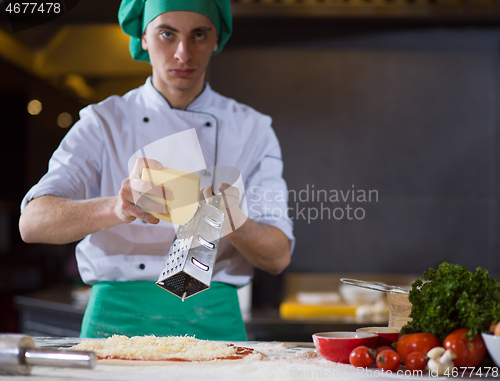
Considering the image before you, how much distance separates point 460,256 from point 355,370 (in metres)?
2.15

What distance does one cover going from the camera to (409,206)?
9.13 feet

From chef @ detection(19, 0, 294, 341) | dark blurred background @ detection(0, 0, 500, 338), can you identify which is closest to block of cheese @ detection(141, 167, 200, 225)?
chef @ detection(19, 0, 294, 341)

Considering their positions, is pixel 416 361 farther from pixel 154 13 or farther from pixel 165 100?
pixel 154 13

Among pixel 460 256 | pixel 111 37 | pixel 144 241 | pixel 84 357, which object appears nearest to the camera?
pixel 84 357

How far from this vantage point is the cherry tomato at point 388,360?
0.85 metres

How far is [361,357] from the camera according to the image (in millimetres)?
872

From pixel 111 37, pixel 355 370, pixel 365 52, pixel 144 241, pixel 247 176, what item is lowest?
pixel 355 370

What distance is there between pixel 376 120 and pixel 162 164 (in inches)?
73.4

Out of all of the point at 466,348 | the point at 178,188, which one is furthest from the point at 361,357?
the point at 178,188

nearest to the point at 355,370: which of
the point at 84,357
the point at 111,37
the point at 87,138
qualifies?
the point at 84,357

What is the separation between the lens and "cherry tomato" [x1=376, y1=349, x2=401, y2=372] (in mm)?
855

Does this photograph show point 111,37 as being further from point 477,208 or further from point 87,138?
point 477,208

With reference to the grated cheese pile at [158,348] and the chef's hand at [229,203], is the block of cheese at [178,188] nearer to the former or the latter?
the chef's hand at [229,203]

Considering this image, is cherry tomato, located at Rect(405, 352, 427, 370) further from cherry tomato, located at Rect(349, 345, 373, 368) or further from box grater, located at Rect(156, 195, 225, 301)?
box grater, located at Rect(156, 195, 225, 301)
